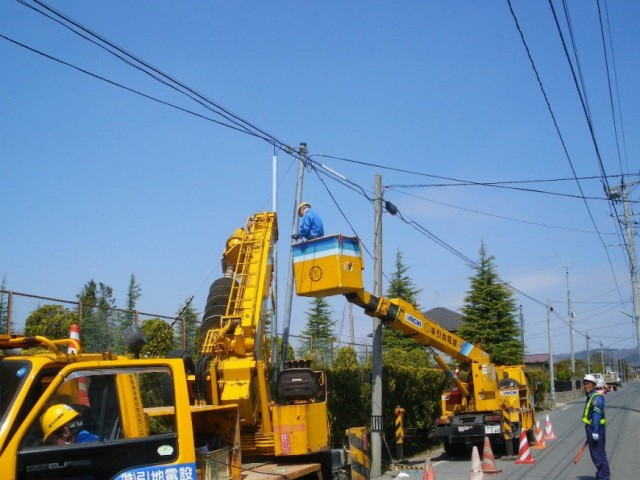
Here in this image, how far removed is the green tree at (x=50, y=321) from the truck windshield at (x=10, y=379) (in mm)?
6361

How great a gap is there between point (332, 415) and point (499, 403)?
4.49m

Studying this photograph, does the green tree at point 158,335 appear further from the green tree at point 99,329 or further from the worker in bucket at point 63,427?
the worker in bucket at point 63,427

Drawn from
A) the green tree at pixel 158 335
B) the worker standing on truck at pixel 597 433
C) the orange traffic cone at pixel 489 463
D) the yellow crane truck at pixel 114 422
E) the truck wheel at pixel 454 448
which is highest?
the green tree at pixel 158 335

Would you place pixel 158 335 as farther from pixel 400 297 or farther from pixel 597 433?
pixel 400 297

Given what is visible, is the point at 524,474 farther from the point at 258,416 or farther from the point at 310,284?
the point at 258,416

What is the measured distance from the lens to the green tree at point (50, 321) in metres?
10.7

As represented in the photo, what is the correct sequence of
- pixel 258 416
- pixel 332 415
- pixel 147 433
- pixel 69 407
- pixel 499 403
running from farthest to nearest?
1. pixel 499 403
2. pixel 332 415
3. pixel 258 416
4. pixel 147 433
5. pixel 69 407

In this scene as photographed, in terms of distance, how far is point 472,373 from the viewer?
17.1 m

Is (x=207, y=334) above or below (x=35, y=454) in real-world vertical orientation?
above

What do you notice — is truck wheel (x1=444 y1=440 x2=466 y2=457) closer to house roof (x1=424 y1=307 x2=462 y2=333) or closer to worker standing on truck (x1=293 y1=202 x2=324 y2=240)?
worker standing on truck (x1=293 y1=202 x2=324 y2=240)

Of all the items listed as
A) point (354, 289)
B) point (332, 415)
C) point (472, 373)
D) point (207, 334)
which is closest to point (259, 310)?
point (207, 334)

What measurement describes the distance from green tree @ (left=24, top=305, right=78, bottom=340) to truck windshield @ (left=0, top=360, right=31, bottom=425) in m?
6.36

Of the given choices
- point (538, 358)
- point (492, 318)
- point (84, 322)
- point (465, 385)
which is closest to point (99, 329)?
point (84, 322)

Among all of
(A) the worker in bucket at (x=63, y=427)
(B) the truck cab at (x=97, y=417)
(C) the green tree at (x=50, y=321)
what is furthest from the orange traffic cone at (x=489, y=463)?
(A) the worker in bucket at (x=63, y=427)
